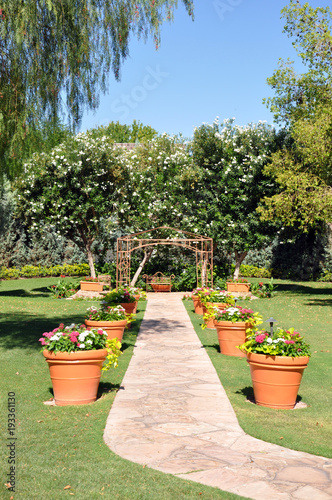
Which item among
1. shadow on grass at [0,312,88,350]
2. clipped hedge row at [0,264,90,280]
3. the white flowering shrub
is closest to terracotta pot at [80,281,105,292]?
the white flowering shrub

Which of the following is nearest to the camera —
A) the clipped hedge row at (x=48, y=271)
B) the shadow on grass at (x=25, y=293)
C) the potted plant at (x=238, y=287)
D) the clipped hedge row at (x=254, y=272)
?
the potted plant at (x=238, y=287)

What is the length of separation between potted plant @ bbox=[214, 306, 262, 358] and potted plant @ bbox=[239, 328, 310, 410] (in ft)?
10.4

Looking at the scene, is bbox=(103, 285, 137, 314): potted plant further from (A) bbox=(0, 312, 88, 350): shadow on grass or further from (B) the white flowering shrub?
(B) the white flowering shrub

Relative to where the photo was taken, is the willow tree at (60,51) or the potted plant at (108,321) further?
the potted plant at (108,321)

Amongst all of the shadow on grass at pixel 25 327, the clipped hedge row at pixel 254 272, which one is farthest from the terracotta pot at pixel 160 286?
the shadow on grass at pixel 25 327

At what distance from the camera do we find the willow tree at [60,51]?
8102 millimetres

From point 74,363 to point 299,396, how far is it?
304 cm

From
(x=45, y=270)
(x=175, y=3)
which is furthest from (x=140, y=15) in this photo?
(x=45, y=270)

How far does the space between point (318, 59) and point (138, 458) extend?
20.1 meters

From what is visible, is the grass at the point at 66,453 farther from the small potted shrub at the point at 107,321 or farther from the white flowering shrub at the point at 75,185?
the white flowering shrub at the point at 75,185

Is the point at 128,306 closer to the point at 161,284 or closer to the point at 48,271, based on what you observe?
the point at 161,284

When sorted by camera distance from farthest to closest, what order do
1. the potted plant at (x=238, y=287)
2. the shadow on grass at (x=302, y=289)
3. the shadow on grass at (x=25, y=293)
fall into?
1. the shadow on grass at (x=302, y=289)
2. the shadow on grass at (x=25, y=293)
3. the potted plant at (x=238, y=287)

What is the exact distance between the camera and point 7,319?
547 inches

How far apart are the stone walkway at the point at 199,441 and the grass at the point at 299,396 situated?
176mm
